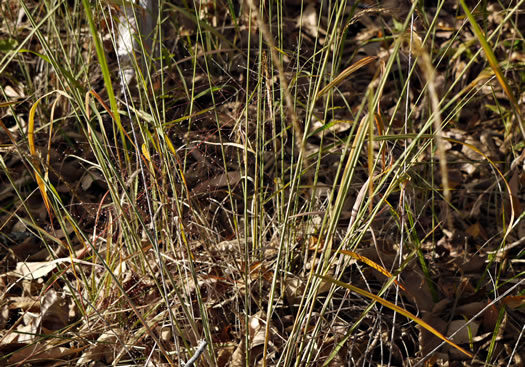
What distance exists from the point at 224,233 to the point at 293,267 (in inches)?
7.6

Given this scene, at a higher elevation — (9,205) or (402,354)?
(9,205)

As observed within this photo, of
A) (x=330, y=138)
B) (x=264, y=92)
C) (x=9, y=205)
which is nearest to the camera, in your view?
(x=264, y=92)

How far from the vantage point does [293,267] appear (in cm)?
115

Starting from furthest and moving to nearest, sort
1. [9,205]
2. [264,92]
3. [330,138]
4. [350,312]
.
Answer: [330,138] → [9,205] → [350,312] → [264,92]

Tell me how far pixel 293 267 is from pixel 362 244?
191 millimetres

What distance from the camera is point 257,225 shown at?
1.11 m

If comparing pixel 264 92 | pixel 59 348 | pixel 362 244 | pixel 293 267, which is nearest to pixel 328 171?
pixel 362 244

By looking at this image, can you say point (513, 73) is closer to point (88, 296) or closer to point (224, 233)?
point (224, 233)

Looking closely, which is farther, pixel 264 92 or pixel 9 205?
pixel 9 205

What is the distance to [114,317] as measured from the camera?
1.03m

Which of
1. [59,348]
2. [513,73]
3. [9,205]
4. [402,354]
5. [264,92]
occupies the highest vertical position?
[264,92]

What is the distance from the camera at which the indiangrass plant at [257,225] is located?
824 millimetres

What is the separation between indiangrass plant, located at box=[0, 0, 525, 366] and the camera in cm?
82

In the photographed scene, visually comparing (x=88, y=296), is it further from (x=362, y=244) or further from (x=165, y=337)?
(x=362, y=244)
